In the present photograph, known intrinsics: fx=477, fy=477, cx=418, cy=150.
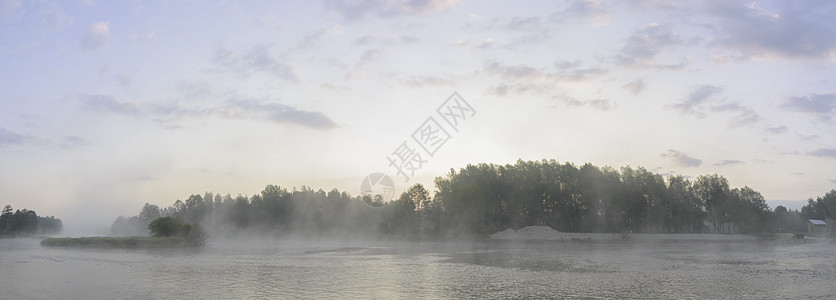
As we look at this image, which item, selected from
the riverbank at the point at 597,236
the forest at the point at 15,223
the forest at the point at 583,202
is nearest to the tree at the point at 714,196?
the forest at the point at 583,202

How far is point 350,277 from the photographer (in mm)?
32875

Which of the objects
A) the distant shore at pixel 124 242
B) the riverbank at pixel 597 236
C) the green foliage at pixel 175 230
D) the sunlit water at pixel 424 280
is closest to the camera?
the sunlit water at pixel 424 280

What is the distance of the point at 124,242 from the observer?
7162cm

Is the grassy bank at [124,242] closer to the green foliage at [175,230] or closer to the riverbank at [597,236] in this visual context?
the green foliage at [175,230]

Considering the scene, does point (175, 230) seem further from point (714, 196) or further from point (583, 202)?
point (714, 196)

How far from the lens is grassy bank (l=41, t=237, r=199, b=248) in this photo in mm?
71500

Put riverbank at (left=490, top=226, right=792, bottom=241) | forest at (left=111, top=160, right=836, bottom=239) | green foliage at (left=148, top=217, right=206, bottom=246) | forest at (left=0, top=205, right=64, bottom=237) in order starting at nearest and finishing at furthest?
green foliage at (left=148, top=217, right=206, bottom=246) → riverbank at (left=490, top=226, right=792, bottom=241) → forest at (left=111, top=160, right=836, bottom=239) → forest at (left=0, top=205, right=64, bottom=237)

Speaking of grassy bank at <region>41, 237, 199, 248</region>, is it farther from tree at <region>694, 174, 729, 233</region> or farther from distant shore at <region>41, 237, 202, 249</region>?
tree at <region>694, 174, 729, 233</region>

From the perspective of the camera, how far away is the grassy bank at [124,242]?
7150 cm

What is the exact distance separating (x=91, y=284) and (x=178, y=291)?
7.53 metres

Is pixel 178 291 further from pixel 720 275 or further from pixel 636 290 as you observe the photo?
pixel 720 275

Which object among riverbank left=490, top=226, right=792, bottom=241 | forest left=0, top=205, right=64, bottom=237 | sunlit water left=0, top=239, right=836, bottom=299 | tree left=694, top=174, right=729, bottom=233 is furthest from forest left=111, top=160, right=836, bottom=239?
forest left=0, top=205, right=64, bottom=237

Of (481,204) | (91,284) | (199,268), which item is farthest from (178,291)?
(481,204)

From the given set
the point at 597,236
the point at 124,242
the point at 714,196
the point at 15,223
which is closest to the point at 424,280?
the point at 124,242
